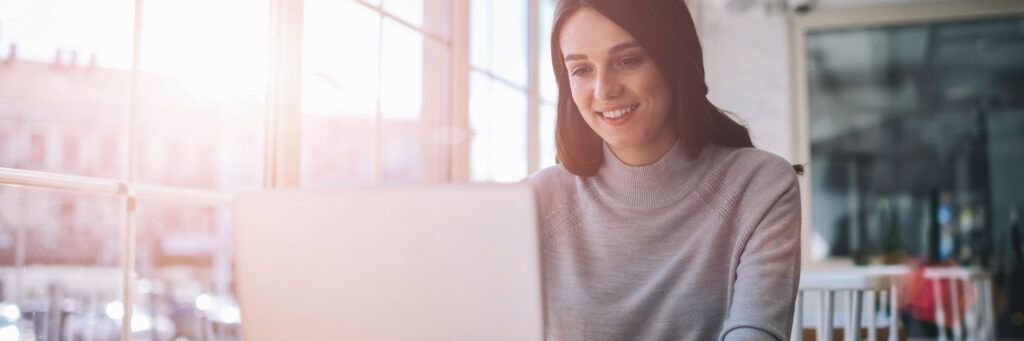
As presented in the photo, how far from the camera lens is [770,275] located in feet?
3.60

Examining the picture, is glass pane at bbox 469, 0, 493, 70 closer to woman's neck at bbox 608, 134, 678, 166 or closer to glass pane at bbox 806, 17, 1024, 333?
woman's neck at bbox 608, 134, 678, 166

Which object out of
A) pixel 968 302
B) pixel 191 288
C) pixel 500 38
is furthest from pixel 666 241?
pixel 191 288

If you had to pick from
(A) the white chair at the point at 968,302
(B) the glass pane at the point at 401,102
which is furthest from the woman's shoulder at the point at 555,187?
(A) the white chair at the point at 968,302

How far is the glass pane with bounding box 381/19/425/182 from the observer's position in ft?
7.41

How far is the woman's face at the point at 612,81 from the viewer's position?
1.23 metres

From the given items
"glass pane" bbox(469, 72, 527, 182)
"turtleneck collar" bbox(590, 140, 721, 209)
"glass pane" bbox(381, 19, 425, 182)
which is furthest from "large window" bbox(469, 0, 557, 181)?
"turtleneck collar" bbox(590, 140, 721, 209)

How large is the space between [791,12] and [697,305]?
15.7ft

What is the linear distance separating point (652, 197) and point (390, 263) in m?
0.60

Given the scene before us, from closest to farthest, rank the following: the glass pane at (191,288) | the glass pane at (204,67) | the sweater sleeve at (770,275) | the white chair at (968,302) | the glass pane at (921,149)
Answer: the sweater sleeve at (770,275) → the glass pane at (204,67) → the white chair at (968,302) → the glass pane at (191,288) → the glass pane at (921,149)

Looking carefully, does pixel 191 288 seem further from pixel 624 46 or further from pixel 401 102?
pixel 624 46

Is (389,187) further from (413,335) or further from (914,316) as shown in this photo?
(914,316)

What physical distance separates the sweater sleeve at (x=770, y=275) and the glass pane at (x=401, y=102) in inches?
48.2

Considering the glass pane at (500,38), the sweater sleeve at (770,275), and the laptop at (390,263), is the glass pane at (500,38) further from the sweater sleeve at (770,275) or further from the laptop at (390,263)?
the laptop at (390,263)

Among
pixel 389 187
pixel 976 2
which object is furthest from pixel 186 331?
pixel 389 187
